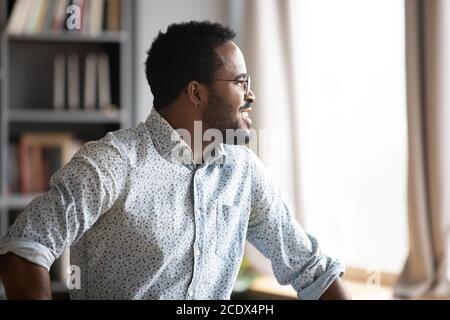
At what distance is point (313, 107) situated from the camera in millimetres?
1629

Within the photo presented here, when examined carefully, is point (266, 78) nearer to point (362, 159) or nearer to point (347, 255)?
point (362, 159)

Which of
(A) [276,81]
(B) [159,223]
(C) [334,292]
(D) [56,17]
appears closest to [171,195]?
(B) [159,223]

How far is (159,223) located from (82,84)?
1.44 meters

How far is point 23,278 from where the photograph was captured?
2.72 feet

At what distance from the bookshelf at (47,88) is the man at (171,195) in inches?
50.8

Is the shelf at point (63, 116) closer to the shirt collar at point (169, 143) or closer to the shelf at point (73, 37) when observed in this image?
the shelf at point (73, 37)

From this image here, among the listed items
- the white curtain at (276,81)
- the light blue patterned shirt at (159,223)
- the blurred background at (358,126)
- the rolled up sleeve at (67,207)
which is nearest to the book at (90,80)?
the blurred background at (358,126)

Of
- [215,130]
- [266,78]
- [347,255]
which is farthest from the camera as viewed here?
[347,255]

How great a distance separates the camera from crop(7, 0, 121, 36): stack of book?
2.16 metres

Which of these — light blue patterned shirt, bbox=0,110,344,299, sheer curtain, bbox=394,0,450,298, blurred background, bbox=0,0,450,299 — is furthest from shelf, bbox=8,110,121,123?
light blue patterned shirt, bbox=0,110,344,299

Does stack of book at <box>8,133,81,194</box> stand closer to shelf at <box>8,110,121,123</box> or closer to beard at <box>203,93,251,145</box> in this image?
shelf at <box>8,110,121,123</box>

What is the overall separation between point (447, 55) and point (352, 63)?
0.61 ft

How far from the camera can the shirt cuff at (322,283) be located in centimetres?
104
